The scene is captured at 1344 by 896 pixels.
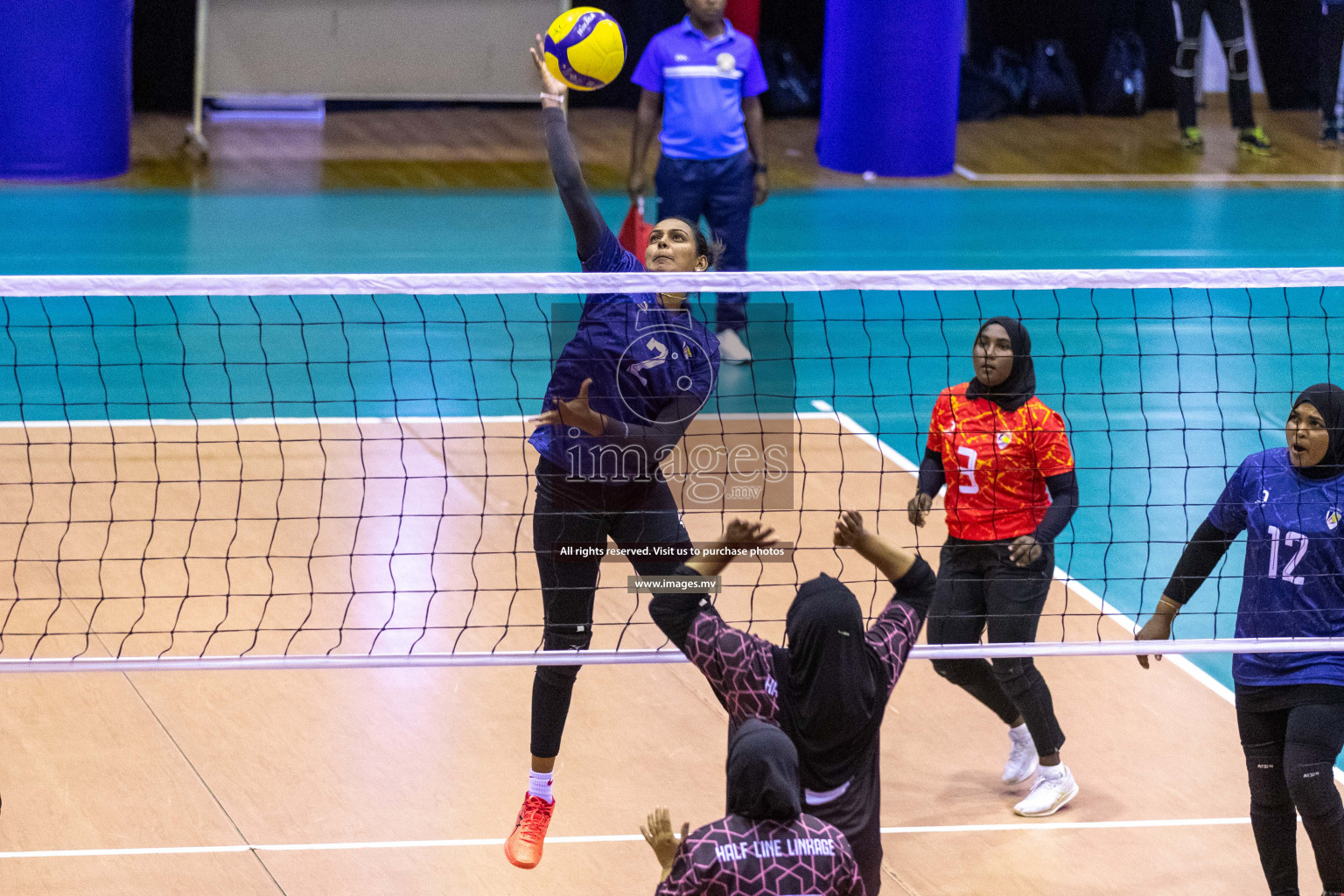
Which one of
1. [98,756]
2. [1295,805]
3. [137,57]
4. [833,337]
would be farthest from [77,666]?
[137,57]

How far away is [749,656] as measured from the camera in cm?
373

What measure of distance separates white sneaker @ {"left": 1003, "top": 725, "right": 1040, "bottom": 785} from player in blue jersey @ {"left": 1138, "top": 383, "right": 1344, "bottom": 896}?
1.04 m

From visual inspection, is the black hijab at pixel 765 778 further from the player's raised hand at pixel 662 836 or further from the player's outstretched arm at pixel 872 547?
the player's outstretched arm at pixel 872 547

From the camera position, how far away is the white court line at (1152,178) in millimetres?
14945

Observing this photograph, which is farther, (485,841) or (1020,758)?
(1020,758)

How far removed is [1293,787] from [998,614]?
3.83 feet

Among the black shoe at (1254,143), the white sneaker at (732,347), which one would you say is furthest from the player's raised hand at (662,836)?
the black shoe at (1254,143)

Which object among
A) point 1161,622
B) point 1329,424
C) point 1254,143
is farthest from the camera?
point 1254,143

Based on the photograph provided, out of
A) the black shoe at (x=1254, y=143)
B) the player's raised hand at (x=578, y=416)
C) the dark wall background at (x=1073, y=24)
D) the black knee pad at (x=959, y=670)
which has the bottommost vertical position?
the black knee pad at (x=959, y=670)

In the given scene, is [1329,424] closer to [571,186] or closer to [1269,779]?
[1269,779]

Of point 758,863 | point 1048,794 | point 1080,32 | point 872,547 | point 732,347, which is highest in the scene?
point 1080,32

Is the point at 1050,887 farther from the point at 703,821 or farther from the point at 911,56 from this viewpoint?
the point at 911,56

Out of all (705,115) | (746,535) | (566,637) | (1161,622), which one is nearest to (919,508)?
(1161,622)

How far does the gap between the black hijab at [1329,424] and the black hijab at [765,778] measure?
2087 mm
